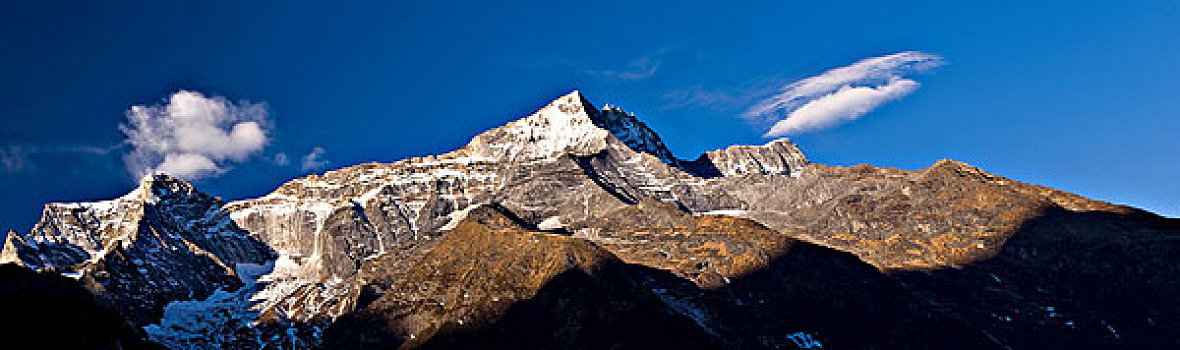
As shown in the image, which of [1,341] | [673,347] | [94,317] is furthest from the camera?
[673,347]

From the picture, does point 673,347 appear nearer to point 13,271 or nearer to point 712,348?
point 712,348

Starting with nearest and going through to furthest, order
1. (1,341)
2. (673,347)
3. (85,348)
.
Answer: (1,341), (85,348), (673,347)

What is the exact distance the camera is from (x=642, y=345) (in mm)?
198125

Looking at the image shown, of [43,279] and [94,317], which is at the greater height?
[43,279]

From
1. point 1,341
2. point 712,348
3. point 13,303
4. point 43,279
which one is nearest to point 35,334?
point 1,341

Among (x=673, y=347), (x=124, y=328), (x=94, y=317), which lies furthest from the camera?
(x=673, y=347)

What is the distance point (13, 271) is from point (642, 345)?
14771 centimetres

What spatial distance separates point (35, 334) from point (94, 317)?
524 inches

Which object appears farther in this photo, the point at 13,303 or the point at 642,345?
the point at 642,345

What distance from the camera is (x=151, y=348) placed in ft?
477

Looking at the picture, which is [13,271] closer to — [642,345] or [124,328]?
[124,328]

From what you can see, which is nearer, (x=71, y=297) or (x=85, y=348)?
(x=85, y=348)

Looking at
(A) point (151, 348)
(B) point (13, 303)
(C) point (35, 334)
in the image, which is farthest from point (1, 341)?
(A) point (151, 348)

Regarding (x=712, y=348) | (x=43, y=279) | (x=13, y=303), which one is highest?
(x=43, y=279)
